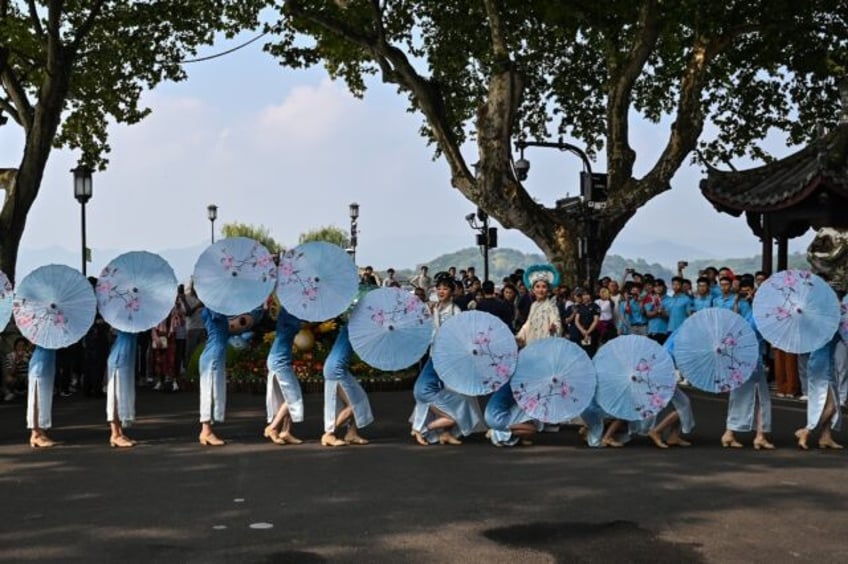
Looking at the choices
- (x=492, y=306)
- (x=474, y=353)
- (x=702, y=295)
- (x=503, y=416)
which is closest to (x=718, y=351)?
(x=503, y=416)

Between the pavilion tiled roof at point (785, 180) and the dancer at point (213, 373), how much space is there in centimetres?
1053

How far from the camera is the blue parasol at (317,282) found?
33.9ft

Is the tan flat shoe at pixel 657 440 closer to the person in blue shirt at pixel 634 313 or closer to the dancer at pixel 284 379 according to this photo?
the dancer at pixel 284 379

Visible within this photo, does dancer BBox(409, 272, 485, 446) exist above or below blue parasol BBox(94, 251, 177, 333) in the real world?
below

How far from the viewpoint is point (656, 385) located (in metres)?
10.1

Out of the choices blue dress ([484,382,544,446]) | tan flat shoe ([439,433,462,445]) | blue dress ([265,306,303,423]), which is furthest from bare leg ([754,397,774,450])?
blue dress ([265,306,303,423])

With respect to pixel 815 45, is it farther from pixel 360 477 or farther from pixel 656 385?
pixel 360 477

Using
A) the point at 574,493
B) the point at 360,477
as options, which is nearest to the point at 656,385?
the point at 574,493

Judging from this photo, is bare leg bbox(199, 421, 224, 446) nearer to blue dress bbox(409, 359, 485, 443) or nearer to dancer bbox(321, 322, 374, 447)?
dancer bbox(321, 322, 374, 447)

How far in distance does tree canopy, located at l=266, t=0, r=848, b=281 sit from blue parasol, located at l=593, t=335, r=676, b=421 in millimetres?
11638

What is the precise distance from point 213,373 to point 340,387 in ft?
4.03

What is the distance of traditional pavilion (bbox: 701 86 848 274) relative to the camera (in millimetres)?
17375

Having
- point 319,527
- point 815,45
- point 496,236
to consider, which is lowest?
point 319,527

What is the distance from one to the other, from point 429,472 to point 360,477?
0.58 meters
